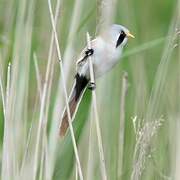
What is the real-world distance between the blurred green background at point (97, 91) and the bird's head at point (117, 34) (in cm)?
4

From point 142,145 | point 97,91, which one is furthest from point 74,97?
point 142,145

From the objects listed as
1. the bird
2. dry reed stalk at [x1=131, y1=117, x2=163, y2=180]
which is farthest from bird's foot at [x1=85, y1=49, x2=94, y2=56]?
dry reed stalk at [x1=131, y1=117, x2=163, y2=180]

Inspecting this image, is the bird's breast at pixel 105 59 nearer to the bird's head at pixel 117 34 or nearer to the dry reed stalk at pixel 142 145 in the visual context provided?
the bird's head at pixel 117 34

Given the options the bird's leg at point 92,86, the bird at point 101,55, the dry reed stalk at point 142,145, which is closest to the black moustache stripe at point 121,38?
the bird at point 101,55

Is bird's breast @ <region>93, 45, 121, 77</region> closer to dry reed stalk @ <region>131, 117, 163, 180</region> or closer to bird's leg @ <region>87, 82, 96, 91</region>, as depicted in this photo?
bird's leg @ <region>87, 82, 96, 91</region>

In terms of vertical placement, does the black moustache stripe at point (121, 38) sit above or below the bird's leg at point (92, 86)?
above

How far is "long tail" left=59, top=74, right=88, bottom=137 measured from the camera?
1426mm

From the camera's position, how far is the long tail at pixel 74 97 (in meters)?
1.43

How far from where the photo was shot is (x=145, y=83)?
1652 mm

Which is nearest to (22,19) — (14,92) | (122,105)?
(14,92)

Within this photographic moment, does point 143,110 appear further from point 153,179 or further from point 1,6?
point 1,6

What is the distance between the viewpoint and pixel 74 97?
58.1 inches

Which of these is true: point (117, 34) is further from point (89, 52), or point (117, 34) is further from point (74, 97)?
point (74, 97)

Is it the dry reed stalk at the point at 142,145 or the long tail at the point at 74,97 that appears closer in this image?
the dry reed stalk at the point at 142,145
